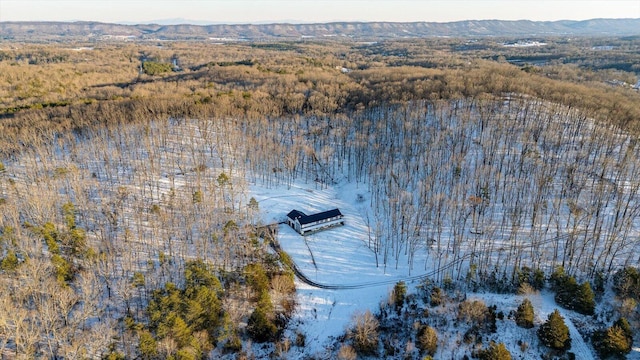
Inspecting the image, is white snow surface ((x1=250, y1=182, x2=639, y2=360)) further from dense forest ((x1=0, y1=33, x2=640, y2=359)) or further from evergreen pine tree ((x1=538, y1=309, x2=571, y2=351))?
dense forest ((x1=0, y1=33, x2=640, y2=359))

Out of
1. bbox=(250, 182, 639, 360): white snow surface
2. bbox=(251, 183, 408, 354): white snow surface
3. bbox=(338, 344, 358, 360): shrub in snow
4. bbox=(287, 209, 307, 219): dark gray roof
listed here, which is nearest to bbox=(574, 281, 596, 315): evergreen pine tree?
bbox=(250, 182, 639, 360): white snow surface

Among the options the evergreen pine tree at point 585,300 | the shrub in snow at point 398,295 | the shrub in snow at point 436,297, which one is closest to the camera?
the evergreen pine tree at point 585,300

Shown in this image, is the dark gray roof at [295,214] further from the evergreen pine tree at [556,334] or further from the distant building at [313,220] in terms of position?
the evergreen pine tree at [556,334]

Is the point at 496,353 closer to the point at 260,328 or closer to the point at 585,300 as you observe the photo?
the point at 585,300

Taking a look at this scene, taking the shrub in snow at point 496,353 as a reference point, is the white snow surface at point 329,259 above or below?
below

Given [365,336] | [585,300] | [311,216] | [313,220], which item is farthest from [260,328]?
[585,300]

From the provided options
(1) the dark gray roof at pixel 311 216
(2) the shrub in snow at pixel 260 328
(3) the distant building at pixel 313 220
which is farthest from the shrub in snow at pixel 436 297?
(1) the dark gray roof at pixel 311 216
